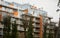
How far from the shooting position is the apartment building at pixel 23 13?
2.44 meters

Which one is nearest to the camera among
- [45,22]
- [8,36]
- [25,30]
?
[8,36]

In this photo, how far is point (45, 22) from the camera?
2754 mm

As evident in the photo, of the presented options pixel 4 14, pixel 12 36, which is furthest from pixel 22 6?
pixel 12 36

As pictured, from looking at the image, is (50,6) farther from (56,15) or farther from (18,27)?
(18,27)

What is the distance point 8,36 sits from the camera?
2.38 m

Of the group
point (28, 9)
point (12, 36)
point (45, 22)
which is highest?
point (28, 9)

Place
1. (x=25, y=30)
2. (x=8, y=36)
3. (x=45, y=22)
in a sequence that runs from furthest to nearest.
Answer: (x=45, y=22) < (x=25, y=30) < (x=8, y=36)

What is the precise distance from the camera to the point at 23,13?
2568mm

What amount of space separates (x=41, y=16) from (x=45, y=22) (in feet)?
0.40

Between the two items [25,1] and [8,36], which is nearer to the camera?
[8,36]

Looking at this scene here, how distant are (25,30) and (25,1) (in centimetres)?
47

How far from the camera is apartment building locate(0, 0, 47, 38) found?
8.00 feet

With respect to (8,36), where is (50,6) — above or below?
above

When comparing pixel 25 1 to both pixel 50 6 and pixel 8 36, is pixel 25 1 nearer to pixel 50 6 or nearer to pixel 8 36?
pixel 50 6
